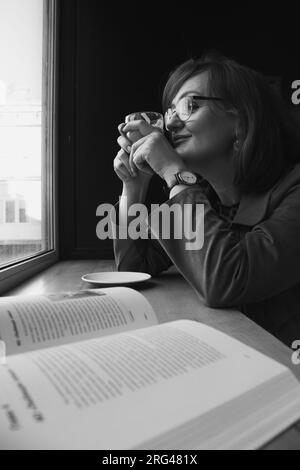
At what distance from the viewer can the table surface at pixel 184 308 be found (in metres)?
0.45

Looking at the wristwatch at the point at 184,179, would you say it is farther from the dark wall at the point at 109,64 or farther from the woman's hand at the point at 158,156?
the dark wall at the point at 109,64

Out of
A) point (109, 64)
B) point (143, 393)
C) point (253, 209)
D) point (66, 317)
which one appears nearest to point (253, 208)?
point (253, 209)

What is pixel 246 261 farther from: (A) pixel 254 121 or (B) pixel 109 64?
(B) pixel 109 64

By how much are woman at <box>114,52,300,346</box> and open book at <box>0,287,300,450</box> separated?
0.30m

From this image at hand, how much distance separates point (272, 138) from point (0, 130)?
77 centimetres

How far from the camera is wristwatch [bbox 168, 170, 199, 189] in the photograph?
0.81m

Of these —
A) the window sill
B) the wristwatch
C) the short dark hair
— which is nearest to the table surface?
the window sill

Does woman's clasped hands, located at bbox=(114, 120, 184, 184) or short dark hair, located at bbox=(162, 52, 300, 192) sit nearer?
woman's clasped hands, located at bbox=(114, 120, 184, 184)

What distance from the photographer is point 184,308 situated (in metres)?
0.72

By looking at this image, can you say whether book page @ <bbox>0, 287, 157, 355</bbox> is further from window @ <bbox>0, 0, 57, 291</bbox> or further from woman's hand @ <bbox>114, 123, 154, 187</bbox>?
woman's hand @ <bbox>114, 123, 154, 187</bbox>

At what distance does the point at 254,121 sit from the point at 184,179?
1.28ft

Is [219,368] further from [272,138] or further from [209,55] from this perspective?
[209,55]

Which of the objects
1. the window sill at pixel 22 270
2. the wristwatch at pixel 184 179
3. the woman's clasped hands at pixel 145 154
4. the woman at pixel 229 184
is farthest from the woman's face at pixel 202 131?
the window sill at pixel 22 270

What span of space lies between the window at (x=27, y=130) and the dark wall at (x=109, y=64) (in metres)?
0.08
